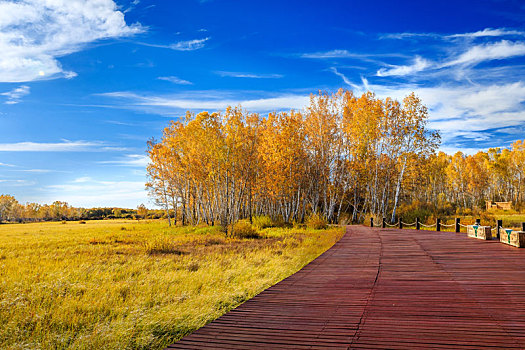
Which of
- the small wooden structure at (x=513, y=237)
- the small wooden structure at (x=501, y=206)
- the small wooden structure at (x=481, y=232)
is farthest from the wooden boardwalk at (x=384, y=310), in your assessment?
the small wooden structure at (x=501, y=206)

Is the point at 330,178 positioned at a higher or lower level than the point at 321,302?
higher

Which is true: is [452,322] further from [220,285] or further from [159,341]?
[220,285]

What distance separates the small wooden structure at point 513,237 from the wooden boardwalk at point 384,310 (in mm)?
3517

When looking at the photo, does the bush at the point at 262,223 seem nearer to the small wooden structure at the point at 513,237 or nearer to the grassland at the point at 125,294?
the grassland at the point at 125,294

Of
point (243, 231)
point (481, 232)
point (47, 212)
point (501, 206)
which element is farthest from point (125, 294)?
point (47, 212)

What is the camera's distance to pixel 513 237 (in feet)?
44.4

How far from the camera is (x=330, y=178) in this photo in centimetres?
3241

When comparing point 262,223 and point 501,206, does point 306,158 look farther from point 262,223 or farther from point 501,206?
point 501,206

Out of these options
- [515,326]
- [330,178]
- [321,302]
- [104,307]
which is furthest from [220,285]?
[330,178]

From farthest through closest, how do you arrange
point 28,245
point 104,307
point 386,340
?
point 28,245
point 104,307
point 386,340

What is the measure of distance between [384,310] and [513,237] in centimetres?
1105

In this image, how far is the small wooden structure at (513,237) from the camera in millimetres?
13156

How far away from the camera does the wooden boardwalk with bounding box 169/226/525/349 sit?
4.42 metres

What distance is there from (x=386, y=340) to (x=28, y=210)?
318 feet
